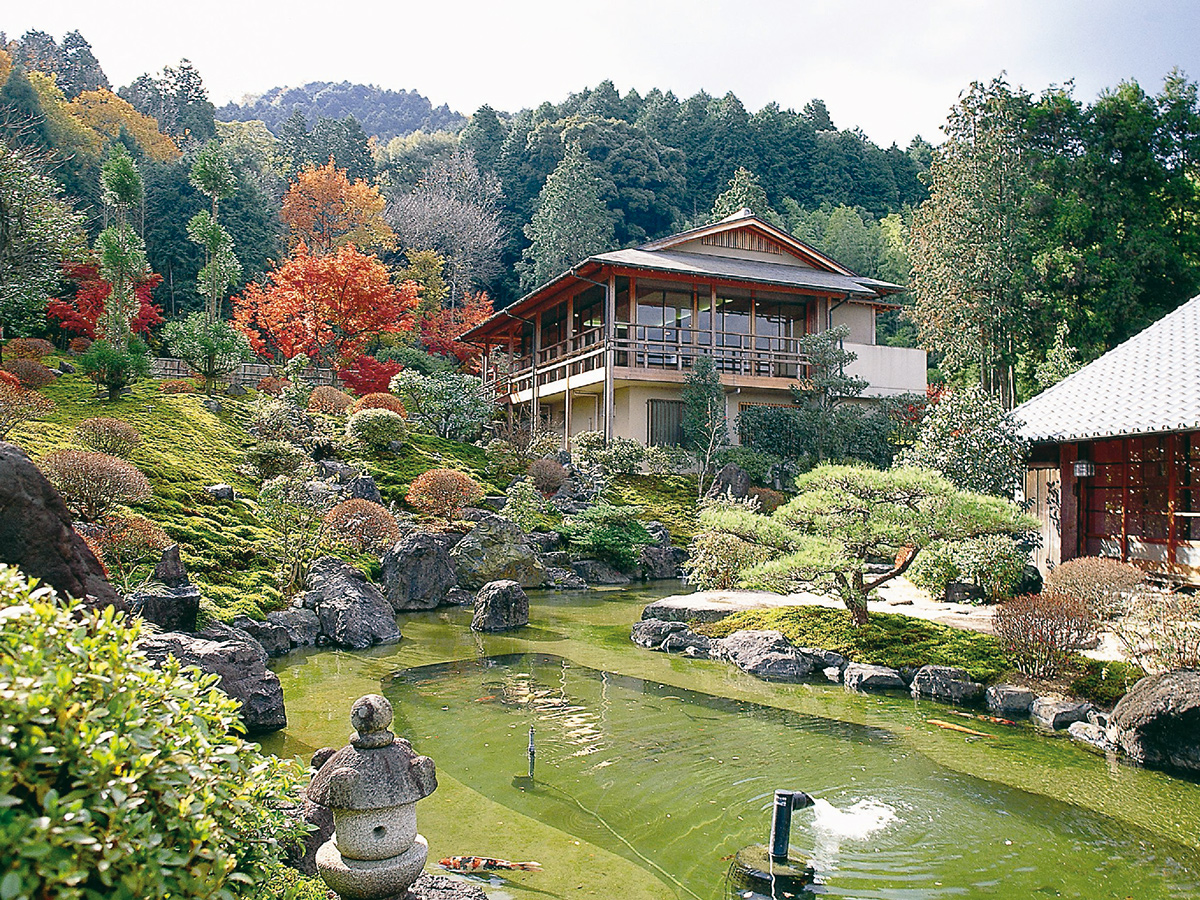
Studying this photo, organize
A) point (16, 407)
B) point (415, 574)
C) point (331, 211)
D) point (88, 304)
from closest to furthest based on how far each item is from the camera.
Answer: point (16, 407) → point (415, 574) → point (88, 304) → point (331, 211)

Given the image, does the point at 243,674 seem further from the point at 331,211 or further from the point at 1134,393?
the point at 331,211

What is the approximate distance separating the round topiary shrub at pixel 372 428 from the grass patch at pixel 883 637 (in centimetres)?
1083

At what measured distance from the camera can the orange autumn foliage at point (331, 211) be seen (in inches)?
1437

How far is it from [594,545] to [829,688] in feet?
27.6

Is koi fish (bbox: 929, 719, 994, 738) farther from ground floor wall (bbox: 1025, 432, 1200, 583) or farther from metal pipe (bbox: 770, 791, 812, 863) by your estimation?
ground floor wall (bbox: 1025, 432, 1200, 583)

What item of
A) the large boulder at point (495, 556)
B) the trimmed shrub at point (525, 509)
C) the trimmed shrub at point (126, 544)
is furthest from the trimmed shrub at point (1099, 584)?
the trimmed shrub at point (126, 544)

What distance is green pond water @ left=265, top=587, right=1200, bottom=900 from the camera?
4.33 m

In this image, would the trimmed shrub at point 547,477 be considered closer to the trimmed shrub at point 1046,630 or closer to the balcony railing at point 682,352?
the balcony railing at point 682,352

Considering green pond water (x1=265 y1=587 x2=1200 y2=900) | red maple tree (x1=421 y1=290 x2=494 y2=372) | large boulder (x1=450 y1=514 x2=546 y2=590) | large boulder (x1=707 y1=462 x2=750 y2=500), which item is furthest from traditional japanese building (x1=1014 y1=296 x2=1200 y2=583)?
red maple tree (x1=421 y1=290 x2=494 y2=372)

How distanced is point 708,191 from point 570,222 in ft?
43.4

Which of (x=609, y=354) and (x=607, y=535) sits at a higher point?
(x=609, y=354)

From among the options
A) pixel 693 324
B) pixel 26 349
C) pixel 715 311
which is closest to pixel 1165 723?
pixel 693 324

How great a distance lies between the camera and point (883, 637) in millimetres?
9023

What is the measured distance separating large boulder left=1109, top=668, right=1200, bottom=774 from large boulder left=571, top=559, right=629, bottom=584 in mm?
10592
